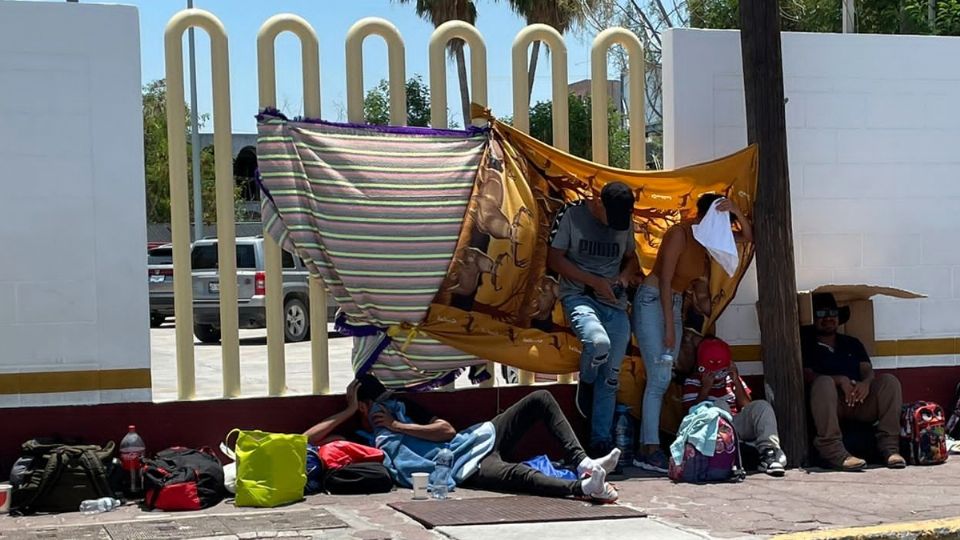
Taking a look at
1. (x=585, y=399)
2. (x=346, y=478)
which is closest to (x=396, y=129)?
(x=585, y=399)

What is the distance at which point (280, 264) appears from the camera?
8.56 metres

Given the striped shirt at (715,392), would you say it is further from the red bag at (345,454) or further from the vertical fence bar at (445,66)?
the vertical fence bar at (445,66)

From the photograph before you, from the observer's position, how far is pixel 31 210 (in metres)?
8.03

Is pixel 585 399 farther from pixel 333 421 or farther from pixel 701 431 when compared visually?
pixel 333 421

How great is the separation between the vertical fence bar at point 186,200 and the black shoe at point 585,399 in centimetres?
235

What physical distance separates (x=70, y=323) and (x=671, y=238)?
4110 mm

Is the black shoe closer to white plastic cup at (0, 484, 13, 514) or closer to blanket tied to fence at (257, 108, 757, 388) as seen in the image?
blanket tied to fence at (257, 108, 757, 388)

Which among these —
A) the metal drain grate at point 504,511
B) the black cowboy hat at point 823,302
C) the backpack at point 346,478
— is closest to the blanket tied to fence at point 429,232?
the backpack at point 346,478

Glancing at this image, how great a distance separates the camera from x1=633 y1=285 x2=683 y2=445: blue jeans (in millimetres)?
8789

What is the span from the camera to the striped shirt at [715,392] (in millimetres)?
8930

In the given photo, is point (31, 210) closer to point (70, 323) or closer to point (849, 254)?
point (70, 323)

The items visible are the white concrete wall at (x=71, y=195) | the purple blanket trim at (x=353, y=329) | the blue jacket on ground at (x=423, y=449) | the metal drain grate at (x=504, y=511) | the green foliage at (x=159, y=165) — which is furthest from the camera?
the green foliage at (x=159, y=165)

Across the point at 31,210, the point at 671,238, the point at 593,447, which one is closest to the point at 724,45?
the point at 671,238

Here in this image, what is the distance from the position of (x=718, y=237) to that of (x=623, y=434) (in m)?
1.53
